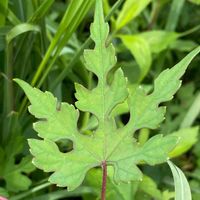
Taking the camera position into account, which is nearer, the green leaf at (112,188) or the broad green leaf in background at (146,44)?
the green leaf at (112,188)

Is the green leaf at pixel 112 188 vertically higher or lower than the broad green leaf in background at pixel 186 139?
lower

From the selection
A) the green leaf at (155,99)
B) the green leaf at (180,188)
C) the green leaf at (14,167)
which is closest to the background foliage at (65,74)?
the green leaf at (14,167)

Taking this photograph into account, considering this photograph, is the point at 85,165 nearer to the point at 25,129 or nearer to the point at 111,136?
the point at 111,136

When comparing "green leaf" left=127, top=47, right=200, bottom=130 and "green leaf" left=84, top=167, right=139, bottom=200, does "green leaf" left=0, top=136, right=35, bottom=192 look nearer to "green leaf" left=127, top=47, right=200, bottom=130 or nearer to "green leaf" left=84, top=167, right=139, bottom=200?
"green leaf" left=84, top=167, right=139, bottom=200

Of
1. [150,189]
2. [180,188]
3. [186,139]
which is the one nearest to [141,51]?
[186,139]

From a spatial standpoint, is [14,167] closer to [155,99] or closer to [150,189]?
[150,189]

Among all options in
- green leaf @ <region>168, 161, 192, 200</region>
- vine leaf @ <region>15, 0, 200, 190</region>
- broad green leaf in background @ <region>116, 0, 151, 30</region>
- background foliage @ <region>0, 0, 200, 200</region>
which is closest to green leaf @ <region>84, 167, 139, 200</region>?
background foliage @ <region>0, 0, 200, 200</region>

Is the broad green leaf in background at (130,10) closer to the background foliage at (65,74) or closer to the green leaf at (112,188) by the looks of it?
the background foliage at (65,74)

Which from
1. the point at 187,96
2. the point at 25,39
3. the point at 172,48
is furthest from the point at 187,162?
the point at 25,39
